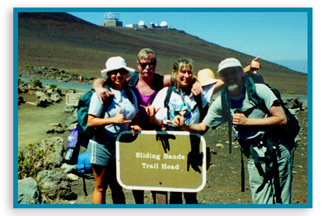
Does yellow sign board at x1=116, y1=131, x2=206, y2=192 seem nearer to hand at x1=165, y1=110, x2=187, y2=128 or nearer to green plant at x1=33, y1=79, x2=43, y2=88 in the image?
hand at x1=165, y1=110, x2=187, y2=128

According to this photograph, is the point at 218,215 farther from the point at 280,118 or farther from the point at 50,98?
the point at 50,98

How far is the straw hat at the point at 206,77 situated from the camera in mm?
4993

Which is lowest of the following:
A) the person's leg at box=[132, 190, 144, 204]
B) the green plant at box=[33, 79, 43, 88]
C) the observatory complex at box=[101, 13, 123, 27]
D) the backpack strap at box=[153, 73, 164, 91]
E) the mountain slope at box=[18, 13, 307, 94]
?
the person's leg at box=[132, 190, 144, 204]

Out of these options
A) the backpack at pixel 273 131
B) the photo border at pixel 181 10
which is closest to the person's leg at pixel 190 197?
the photo border at pixel 181 10

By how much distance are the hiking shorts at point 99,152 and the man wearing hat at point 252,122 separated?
788mm

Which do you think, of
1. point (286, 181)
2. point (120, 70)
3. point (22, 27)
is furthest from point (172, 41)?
point (286, 181)

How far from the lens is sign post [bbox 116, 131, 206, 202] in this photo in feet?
16.3

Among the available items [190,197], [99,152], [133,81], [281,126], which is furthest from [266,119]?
[99,152]

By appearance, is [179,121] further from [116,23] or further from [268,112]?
[116,23]

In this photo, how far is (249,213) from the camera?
207 inches

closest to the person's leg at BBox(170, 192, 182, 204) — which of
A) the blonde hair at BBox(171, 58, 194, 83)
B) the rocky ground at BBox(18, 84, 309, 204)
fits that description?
the rocky ground at BBox(18, 84, 309, 204)

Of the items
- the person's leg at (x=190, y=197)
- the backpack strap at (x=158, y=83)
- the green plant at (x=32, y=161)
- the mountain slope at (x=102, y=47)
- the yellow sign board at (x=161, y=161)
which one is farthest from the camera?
the green plant at (x=32, y=161)

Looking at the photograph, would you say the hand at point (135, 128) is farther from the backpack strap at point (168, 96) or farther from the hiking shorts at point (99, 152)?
the backpack strap at point (168, 96)

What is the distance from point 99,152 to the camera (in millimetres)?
4852
